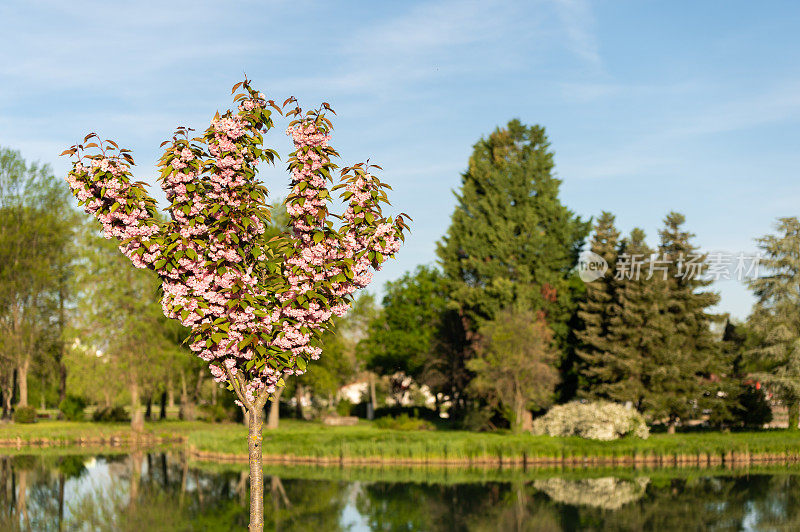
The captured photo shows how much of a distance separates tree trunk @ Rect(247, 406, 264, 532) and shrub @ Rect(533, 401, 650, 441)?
1329 inches

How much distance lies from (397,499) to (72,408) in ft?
144

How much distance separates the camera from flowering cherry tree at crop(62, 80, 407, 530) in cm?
984

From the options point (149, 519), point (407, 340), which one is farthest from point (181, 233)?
point (407, 340)

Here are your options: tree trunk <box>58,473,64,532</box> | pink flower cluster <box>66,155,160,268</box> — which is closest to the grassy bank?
tree trunk <box>58,473,64,532</box>

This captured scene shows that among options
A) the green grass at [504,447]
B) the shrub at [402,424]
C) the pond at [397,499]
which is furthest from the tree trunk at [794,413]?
the shrub at [402,424]

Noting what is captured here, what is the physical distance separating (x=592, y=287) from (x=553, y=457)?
50.7 ft

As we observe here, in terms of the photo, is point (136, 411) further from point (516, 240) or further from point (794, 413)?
point (794, 413)

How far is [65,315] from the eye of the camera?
2633 inches

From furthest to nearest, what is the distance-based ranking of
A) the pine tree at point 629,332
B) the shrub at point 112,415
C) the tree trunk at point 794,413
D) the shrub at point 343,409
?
1. the shrub at point 343,409
2. the shrub at point 112,415
3. the tree trunk at point 794,413
4. the pine tree at point 629,332

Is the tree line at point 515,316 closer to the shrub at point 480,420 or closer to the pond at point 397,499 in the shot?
the shrub at point 480,420

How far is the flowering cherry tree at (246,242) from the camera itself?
9.84m

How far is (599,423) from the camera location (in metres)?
42.2

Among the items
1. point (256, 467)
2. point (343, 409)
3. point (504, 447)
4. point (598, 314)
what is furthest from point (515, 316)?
point (256, 467)

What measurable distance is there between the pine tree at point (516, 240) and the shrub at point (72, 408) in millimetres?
31485
